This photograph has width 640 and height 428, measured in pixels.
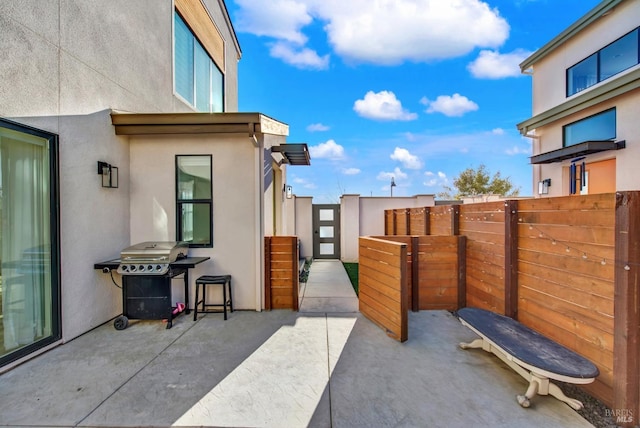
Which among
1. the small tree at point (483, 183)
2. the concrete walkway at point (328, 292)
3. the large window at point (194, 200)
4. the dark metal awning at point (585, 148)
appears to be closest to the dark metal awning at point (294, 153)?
the large window at point (194, 200)

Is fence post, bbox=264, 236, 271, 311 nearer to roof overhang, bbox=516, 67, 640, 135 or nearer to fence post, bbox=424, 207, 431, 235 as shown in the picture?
fence post, bbox=424, 207, 431, 235

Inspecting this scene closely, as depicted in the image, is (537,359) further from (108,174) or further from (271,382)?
(108,174)

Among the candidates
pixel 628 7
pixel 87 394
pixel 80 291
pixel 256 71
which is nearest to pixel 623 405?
pixel 87 394

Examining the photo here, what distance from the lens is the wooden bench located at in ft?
6.91

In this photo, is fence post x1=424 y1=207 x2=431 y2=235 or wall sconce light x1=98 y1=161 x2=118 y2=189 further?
fence post x1=424 y1=207 x2=431 y2=235

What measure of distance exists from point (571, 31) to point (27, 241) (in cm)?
1371

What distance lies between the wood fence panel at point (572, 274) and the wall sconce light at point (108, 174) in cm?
588

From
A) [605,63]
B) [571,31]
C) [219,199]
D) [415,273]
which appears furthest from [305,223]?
[571,31]

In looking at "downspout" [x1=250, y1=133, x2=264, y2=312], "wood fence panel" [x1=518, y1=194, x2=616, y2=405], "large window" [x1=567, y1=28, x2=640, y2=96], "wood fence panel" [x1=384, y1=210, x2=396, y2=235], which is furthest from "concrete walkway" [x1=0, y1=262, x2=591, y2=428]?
"large window" [x1=567, y1=28, x2=640, y2=96]

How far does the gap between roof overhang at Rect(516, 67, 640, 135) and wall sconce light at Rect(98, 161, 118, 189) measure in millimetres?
10873

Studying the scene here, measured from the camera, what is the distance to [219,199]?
472cm

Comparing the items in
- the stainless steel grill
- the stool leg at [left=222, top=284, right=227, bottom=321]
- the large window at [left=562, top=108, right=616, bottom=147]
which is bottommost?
the stool leg at [left=222, top=284, right=227, bottom=321]

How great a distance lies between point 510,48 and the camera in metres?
10.5

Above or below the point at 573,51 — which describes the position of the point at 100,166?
below
